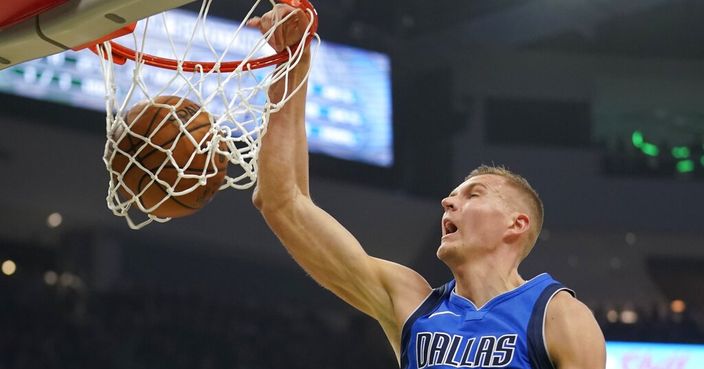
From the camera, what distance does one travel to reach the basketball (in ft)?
8.00

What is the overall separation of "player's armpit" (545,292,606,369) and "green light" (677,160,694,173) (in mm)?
6912

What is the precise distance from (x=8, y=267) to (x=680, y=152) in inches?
224

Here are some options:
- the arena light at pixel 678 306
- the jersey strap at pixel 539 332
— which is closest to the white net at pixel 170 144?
the jersey strap at pixel 539 332

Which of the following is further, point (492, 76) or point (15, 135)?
point (492, 76)

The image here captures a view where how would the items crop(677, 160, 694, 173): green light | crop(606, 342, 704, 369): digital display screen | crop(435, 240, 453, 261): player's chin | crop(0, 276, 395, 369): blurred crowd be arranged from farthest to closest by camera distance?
crop(677, 160, 694, 173): green light
crop(0, 276, 395, 369): blurred crowd
crop(606, 342, 704, 369): digital display screen
crop(435, 240, 453, 261): player's chin

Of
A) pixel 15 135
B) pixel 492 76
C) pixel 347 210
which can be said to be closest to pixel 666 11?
pixel 492 76

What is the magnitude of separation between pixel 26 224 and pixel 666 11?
18.7 ft

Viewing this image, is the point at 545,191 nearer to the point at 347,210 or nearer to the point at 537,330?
the point at 347,210

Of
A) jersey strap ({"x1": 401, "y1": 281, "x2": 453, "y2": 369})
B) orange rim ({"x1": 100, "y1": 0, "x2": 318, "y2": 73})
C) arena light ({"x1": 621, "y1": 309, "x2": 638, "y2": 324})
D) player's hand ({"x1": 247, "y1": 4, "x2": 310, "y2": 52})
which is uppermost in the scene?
player's hand ({"x1": 247, "y1": 4, "x2": 310, "y2": 52})

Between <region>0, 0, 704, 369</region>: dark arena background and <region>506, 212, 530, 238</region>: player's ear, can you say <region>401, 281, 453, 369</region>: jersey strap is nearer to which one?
<region>506, 212, 530, 238</region>: player's ear

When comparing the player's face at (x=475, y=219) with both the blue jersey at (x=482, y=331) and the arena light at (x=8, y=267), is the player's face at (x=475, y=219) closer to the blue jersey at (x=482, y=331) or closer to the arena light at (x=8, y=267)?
the blue jersey at (x=482, y=331)

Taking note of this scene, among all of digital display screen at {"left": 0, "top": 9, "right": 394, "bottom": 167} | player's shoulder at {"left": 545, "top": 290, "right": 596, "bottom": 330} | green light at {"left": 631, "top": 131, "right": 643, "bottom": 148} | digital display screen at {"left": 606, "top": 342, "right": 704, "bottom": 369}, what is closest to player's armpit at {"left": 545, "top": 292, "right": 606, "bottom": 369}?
player's shoulder at {"left": 545, "top": 290, "right": 596, "bottom": 330}

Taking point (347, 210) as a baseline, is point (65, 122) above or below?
above

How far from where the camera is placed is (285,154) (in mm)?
2639
